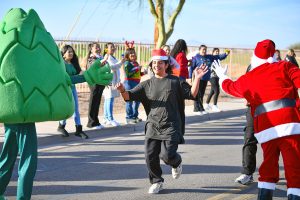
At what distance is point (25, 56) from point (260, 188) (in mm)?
2675

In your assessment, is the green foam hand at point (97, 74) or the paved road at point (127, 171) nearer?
the green foam hand at point (97, 74)

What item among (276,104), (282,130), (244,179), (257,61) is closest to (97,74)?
(257,61)

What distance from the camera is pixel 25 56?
476 centimetres

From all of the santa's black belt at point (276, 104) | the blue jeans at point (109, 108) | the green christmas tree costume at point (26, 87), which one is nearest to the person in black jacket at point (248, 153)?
the santa's black belt at point (276, 104)

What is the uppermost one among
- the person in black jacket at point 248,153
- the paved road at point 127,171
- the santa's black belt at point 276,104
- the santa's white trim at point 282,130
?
the santa's black belt at point 276,104

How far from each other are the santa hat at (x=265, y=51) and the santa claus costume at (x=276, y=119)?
112 millimetres

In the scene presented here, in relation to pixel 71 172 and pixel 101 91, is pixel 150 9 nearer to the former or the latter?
pixel 101 91

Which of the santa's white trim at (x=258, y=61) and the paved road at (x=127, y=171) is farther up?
the santa's white trim at (x=258, y=61)

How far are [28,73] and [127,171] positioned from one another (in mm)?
3083

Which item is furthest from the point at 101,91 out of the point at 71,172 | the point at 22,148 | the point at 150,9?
the point at 150,9

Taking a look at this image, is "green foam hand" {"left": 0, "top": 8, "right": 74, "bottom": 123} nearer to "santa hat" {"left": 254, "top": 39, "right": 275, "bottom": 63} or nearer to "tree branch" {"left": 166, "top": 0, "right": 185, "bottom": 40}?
"santa hat" {"left": 254, "top": 39, "right": 275, "bottom": 63}

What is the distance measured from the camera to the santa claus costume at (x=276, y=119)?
500 cm

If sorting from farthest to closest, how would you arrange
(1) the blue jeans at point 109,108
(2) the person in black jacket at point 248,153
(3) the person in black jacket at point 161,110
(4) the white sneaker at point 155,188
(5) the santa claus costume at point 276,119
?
(1) the blue jeans at point 109,108, (2) the person in black jacket at point 248,153, (4) the white sneaker at point 155,188, (3) the person in black jacket at point 161,110, (5) the santa claus costume at point 276,119

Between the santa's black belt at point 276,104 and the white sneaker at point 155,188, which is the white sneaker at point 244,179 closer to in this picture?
the white sneaker at point 155,188
